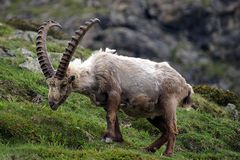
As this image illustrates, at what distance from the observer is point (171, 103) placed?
2014cm

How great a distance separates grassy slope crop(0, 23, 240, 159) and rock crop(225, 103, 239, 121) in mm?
490

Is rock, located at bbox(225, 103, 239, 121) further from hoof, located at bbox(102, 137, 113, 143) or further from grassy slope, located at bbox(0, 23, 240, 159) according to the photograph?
hoof, located at bbox(102, 137, 113, 143)

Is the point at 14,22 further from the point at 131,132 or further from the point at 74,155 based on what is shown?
the point at 74,155

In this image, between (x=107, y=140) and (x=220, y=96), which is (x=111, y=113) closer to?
(x=107, y=140)

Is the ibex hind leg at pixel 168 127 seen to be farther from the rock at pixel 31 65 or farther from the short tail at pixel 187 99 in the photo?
the rock at pixel 31 65

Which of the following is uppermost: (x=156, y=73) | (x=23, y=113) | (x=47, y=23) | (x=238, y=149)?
(x=47, y=23)

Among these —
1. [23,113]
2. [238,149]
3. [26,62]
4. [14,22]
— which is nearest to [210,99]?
[238,149]

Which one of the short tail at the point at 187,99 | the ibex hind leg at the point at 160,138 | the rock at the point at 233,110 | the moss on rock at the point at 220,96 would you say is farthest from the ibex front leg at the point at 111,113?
the moss on rock at the point at 220,96

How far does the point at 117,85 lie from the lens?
1961 centimetres

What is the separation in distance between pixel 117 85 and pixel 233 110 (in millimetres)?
13872

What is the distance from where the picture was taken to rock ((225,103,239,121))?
3141cm

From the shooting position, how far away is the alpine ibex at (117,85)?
62.0ft

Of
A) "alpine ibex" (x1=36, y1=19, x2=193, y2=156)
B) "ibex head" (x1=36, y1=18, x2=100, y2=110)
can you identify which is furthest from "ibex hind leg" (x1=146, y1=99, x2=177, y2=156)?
"ibex head" (x1=36, y1=18, x2=100, y2=110)

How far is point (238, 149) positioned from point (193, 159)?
4583mm
